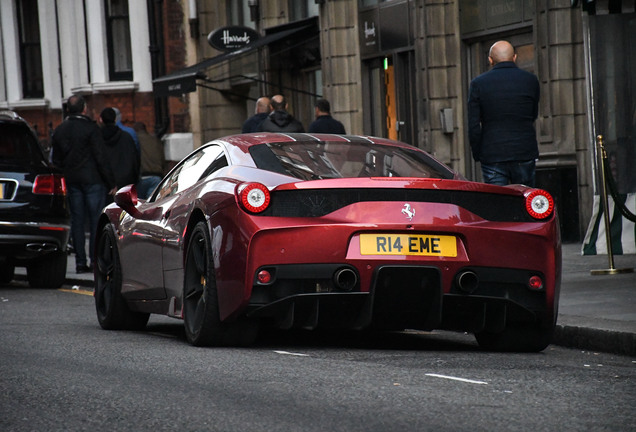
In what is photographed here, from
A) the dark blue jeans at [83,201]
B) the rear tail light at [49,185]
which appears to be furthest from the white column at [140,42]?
the rear tail light at [49,185]

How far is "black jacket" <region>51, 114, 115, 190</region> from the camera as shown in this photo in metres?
15.4

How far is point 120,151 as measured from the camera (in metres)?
16.0

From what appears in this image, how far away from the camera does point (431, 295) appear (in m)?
7.48

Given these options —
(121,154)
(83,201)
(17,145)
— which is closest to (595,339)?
(17,145)

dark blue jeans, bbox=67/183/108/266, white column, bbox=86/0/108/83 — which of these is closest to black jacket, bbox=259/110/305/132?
dark blue jeans, bbox=67/183/108/266

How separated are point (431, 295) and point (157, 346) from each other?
1.70m

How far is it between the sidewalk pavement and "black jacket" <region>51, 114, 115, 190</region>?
5119mm

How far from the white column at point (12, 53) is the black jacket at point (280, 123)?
67.4 feet

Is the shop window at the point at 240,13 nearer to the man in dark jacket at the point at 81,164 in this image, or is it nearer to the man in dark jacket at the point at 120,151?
the man in dark jacket at the point at 120,151

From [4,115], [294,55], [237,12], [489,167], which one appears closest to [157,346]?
[489,167]

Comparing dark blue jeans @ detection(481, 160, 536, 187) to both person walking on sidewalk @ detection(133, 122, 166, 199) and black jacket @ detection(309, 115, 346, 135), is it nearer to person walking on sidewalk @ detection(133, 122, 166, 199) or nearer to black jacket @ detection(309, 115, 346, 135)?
black jacket @ detection(309, 115, 346, 135)

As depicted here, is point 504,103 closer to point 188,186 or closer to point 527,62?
point 188,186

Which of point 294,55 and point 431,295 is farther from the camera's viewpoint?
point 294,55

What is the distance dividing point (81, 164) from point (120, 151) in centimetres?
76
